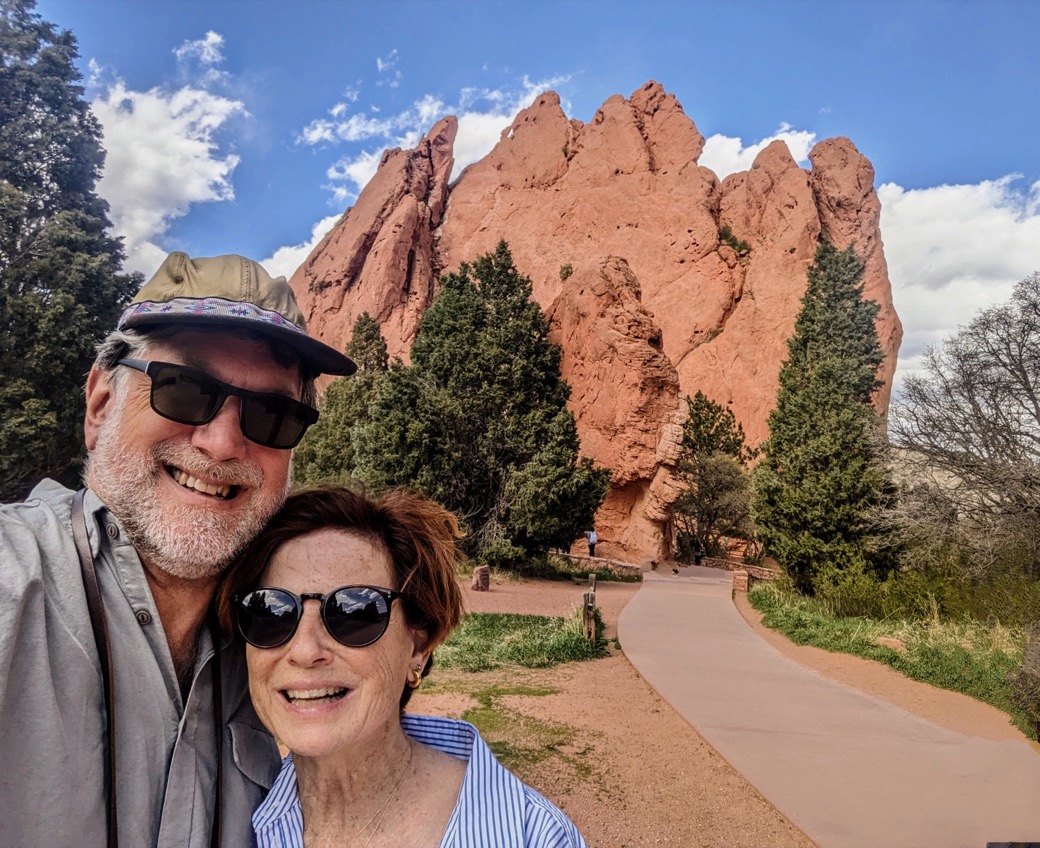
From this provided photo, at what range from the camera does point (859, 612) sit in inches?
488

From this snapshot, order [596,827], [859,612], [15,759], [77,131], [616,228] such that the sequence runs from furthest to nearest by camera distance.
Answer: [616,228]
[77,131]
[859,612]
[596,827]
[15,759]

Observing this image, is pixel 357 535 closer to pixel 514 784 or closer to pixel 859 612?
pixel 514 784

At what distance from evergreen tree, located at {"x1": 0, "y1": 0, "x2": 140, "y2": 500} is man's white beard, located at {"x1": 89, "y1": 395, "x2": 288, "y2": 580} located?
13.5 m

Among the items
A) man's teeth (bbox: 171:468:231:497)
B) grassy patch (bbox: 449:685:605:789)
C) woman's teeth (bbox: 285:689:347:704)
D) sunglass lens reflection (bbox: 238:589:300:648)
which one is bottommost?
grassy patch (bbox: 449:685:605:789)

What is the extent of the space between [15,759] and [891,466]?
1612 centimetres

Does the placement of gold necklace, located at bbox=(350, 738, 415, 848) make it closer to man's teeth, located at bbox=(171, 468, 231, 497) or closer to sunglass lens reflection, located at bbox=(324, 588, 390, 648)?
sunglass lens reflection, located at bbox=(324, 588, 390, 648)

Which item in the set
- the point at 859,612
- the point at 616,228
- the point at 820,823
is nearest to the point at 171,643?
the point at 820,823

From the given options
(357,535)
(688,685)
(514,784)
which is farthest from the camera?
(688,685)

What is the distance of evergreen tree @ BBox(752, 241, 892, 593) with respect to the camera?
13.9 meters

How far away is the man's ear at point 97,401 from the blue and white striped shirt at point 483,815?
0.85 meters

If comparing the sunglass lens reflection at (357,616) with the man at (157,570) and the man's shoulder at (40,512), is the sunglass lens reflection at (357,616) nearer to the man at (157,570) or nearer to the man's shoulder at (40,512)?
the man at (157,570)

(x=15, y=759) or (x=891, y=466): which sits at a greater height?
(x=891, y=466)

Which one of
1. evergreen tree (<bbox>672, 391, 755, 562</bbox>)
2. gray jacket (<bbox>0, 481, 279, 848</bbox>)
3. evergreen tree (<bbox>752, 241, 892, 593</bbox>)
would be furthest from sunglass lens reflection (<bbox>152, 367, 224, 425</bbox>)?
evergreen tree (<bbox>672, 391, 755, 562</bbox>)

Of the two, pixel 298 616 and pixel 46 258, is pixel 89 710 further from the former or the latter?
pixel 46 258
